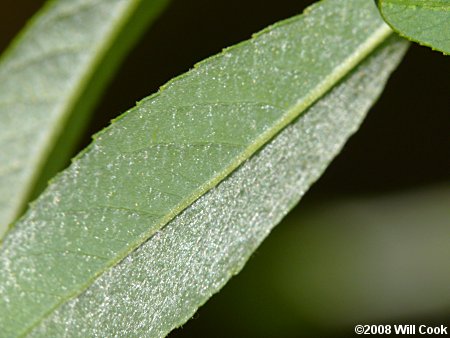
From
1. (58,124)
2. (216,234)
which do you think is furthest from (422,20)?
(58,124)

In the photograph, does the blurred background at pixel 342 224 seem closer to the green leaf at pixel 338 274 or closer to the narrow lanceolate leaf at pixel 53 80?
the green leaf at pixel 338 274

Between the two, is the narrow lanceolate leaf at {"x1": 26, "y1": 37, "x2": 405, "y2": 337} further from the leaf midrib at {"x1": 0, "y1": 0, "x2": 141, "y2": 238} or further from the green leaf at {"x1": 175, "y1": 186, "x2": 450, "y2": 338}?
the green leaf at {"x1": 175, "y1": 186, "x2": 450, "y2": 338}

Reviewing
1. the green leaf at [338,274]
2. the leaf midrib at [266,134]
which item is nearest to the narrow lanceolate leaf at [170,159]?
the leaf midrib at [266,134]

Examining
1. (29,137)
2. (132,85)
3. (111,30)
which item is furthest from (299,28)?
(132,85)

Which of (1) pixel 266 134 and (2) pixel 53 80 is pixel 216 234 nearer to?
(1) pixel 266 134

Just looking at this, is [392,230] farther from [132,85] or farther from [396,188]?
[132,85]
